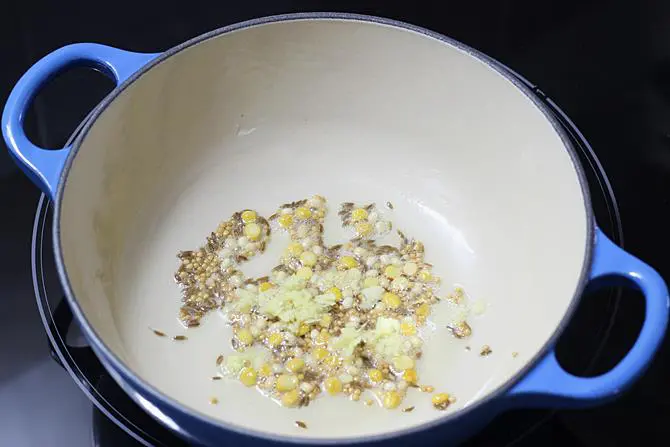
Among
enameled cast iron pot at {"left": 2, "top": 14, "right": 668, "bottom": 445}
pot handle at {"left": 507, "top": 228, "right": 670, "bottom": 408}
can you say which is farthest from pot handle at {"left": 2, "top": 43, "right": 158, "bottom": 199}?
pot handle at {"left": 507, "top": 228, "right": 670, "bottom": 408}

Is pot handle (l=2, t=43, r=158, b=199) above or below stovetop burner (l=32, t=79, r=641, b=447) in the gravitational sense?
above

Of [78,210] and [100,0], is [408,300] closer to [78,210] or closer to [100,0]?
[78,210]

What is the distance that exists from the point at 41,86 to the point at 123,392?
34 cm

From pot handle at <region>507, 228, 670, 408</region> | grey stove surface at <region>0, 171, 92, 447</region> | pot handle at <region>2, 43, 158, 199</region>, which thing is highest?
pot handle at <region>2, 43, 158, 199</region>

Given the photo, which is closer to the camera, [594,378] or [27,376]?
[594,378]

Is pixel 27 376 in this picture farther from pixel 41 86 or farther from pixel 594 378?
pixel 594 378

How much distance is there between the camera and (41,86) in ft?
2.95

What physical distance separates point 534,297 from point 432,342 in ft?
0.40

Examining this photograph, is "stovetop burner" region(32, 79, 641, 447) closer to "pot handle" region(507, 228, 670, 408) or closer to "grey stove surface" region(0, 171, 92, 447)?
"grey stove surface" region(0, 171, 92, 447)

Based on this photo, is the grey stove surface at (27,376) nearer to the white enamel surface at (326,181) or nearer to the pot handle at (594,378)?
the white enamel surface at (326,181)

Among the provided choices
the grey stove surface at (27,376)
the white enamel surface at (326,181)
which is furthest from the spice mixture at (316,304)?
the grey stove surface at (27,376)

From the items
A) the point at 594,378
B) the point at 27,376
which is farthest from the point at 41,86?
the point at 594,378

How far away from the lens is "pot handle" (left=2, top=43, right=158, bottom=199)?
0.85m

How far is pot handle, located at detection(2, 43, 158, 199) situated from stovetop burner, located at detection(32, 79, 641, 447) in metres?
0.13
